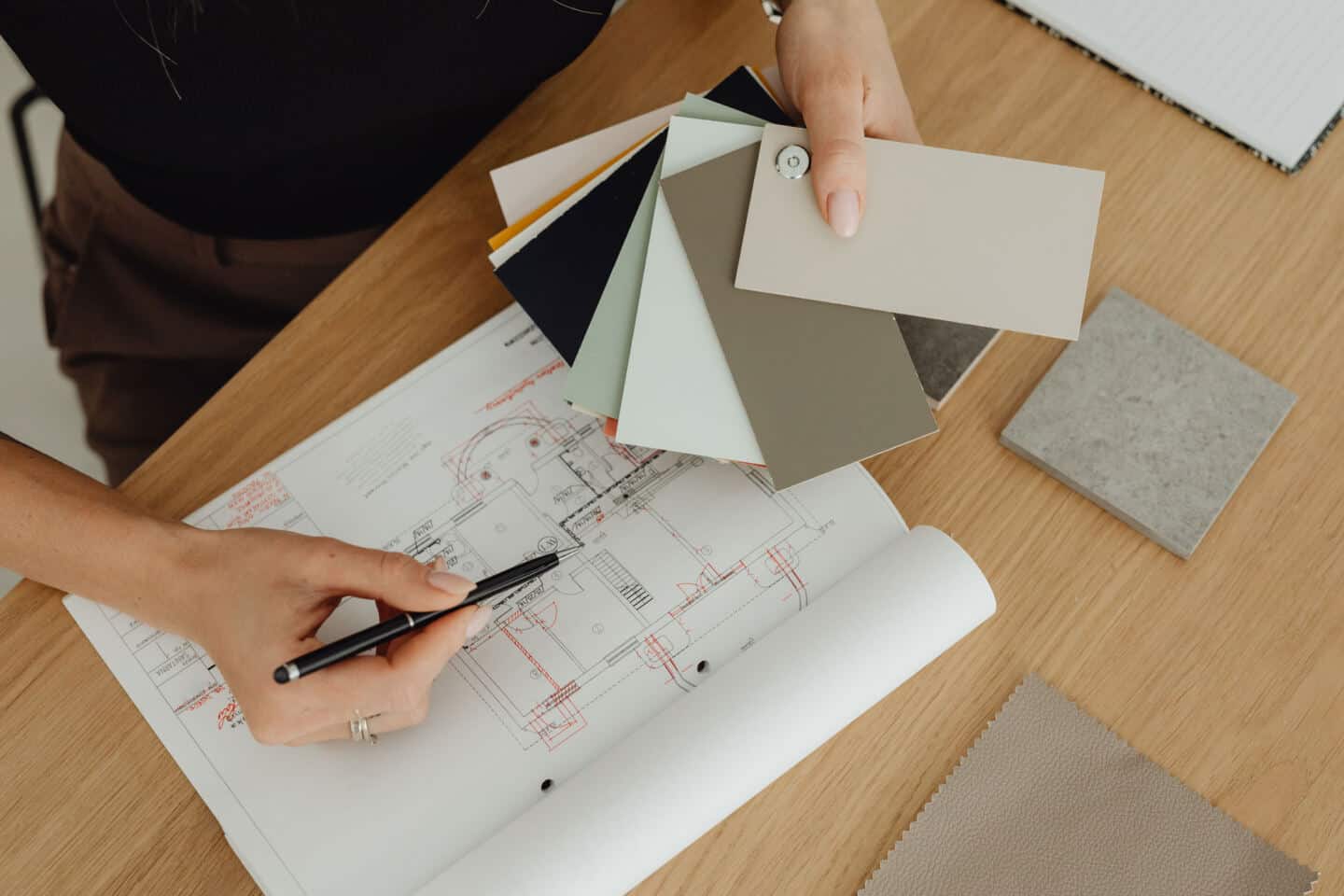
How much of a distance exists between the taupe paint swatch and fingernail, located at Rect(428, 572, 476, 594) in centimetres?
21

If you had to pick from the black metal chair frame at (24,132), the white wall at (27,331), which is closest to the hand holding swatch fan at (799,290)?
the black metal chair frame at (24,132)

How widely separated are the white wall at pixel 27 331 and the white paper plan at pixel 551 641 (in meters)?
1.06

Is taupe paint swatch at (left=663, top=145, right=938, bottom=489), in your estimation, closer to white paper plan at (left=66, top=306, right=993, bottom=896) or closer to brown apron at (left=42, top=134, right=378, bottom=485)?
white paper plan at (left=66, top=306, right=993, bottom=896)

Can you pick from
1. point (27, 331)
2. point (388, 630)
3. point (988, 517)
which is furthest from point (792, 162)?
point (27, 331)

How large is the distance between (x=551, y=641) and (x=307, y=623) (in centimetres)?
16

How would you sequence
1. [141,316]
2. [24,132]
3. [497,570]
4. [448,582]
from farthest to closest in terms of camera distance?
1. [24,132]
2. [141,316]
3. [497,570]
4. [448,582]

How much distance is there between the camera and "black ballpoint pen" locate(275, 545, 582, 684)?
57cm

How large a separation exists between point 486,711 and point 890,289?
39 centimetres

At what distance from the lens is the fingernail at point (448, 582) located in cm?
59

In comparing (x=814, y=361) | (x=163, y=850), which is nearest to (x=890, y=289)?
(x=814, y=361)

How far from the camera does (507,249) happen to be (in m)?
0.72

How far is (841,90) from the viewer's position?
0.70 m

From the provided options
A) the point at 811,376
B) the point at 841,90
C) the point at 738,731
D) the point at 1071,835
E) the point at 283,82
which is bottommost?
the point at 1071,835

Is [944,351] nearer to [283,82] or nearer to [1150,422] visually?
[1150,422]
